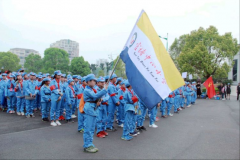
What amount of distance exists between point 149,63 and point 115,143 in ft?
9.05

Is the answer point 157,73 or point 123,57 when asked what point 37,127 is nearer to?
point 123,57

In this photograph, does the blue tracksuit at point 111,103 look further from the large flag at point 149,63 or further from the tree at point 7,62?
the tree at point 7,62

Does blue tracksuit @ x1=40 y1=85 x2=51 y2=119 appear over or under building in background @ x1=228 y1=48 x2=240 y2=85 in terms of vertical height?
under

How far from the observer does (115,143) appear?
5.58 meters

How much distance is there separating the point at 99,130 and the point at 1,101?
6790mm

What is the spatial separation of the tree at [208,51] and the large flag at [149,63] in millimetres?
23459

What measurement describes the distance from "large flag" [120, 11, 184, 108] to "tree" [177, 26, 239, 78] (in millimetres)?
23459

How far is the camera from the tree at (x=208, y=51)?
25.4m

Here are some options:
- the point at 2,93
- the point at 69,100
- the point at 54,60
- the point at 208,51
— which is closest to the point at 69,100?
the point at 69,100

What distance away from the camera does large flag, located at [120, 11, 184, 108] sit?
4.36 metres

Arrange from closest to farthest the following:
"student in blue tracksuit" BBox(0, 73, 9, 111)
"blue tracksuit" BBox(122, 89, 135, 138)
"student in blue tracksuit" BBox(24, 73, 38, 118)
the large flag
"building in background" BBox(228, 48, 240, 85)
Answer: the large flag
"blue tracksuit" BBox(122, 89, 135, 138)
"student in blue tracksuit" BBox(24, 73, 38, 118)
"student in blue tracksuit" BBox(0, 73, 9, 111)
"building in background" BBox(228, 48, 240, 85)

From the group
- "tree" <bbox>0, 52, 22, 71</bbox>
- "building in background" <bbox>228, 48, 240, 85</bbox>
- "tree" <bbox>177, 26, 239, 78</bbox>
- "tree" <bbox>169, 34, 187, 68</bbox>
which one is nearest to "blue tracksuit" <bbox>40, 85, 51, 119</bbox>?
"tree" <bbox>177, 26, 239, 78</bbox>

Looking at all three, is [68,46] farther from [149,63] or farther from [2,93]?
[149,63]

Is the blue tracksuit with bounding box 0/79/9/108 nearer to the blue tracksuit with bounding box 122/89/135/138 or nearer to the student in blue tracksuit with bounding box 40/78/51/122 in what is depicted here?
the student in blue tracksuit with bounding box 40/78/51/122
